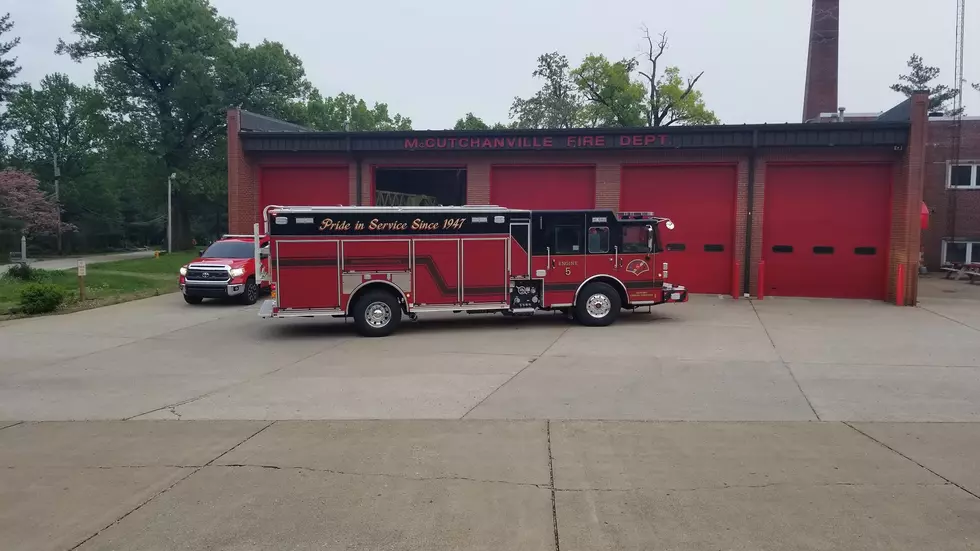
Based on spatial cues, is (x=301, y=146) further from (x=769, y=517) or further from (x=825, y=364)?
(x=769, y=517)

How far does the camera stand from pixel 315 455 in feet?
20.9

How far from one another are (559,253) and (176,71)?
134 ft

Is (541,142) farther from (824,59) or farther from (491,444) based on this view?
(824,59)

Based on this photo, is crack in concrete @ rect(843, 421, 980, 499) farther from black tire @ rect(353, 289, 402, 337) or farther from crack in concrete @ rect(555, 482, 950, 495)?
black tire @ rect(353, 289, 402, 337)

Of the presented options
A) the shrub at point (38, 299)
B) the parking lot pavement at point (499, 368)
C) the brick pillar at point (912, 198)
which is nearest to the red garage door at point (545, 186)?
the parking lot pavement at point (499, 368)

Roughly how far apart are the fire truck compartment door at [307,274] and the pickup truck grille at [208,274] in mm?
5401

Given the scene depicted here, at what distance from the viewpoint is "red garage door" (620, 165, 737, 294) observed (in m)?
21.5

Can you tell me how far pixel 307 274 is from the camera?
1394 centimetres

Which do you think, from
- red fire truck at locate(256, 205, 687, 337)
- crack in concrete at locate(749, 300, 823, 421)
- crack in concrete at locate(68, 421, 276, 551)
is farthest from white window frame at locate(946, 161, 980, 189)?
crack in concrete at locate(68, 421, 276, 551)

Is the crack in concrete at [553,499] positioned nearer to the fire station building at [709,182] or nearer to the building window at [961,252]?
the fire station building at [709,182]

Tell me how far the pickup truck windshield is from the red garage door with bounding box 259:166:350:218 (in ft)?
10.9

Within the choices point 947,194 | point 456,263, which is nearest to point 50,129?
point 456,263

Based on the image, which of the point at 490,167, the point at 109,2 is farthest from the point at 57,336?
the point at 109,2

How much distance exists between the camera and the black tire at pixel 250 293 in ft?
62.8
